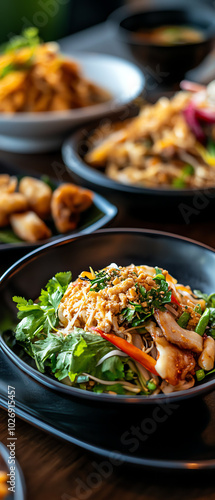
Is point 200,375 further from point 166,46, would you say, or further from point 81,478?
point 166,46

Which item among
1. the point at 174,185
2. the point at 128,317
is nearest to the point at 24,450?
the point at 128,317

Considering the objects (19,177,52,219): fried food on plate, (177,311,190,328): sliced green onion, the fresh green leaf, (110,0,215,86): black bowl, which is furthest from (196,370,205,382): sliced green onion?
(110,0,215,86): black bowl

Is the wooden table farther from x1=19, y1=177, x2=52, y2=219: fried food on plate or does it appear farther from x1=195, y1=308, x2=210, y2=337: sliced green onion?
x1=19, y1=177, x2=52, y2=219: fried food on plate

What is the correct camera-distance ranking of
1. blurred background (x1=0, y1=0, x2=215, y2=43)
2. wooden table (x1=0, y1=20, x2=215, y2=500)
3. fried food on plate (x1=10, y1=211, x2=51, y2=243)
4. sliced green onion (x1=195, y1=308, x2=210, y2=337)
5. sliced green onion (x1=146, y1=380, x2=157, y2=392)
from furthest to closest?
1. blurred background (x1=0, y1=0, x2=215, y2=43)
2. fried food on plate (x1=10, y1=211, x2=51, y2=243)
3. sliced green onion (x1=195, y1=308, x2=210, y2=337)
4. sliced green onion (x1=146, y1=380, x2=157, y2=392)
5. wooden table (x1=0, y1=20, x2=215, y2=500)

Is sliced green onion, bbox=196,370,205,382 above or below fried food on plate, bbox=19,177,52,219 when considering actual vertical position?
below

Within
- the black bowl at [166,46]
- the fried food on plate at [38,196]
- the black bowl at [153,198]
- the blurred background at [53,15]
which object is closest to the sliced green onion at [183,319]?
the black bowl at [153,198]

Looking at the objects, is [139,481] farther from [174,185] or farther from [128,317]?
[174,185]

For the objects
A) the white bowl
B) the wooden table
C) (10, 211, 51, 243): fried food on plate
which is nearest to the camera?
the wooden table
